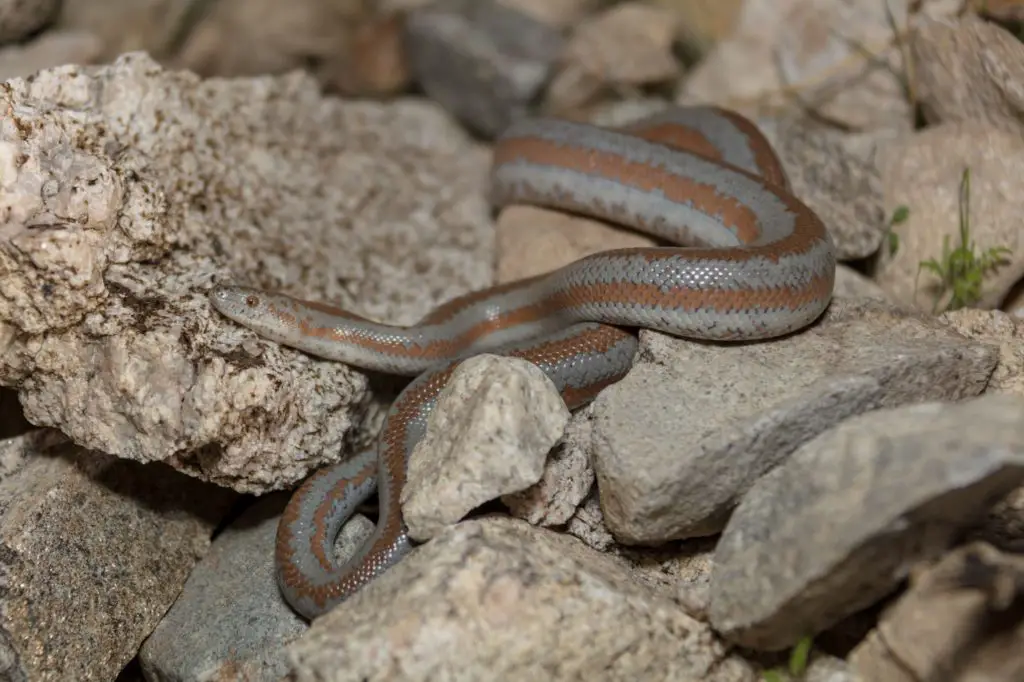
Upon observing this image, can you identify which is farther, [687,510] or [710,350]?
[710,350]

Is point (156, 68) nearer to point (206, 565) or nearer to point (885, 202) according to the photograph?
point (206, 565)

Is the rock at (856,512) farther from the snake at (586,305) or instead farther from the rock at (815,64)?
the rock at (815,64)

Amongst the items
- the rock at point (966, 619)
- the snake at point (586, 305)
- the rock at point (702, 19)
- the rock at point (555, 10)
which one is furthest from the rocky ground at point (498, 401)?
the rock at point (555, 10)

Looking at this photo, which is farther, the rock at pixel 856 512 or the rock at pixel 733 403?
the rock at pixel 733 403

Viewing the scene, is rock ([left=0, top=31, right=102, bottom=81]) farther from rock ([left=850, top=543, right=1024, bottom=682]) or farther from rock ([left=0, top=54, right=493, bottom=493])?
rock ([left=850, top=543, right=1024, bottom=682])

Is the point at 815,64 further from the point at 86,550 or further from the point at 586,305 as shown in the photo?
the point at 86,550

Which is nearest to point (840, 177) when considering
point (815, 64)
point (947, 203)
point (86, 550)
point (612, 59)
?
point (947, 203)

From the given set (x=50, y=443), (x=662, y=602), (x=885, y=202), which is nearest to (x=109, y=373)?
(x=50, y=443)
